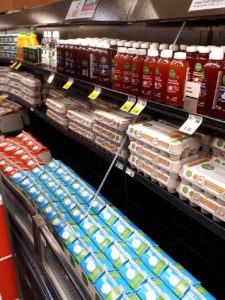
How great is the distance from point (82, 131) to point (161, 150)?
0.87 meters

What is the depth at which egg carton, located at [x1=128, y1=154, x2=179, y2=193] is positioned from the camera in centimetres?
135

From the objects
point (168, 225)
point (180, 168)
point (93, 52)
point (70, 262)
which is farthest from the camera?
point (168, 225)

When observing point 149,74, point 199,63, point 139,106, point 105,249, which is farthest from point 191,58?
point 105,249

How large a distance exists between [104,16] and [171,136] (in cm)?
101

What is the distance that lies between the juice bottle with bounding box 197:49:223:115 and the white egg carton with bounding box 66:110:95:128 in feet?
3.28

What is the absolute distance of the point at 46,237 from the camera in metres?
1.59

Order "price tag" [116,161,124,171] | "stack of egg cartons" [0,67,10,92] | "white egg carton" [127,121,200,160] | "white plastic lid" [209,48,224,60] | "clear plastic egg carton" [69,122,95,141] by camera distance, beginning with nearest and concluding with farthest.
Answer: "white plastic lid" [209,48,224,60] → "white egg carton" [127,121,200,160] → "price tag" [116,161,124,171] → "clear plastic egg carton" [69,122,95,141] → "stack of egg cartons" [0,67,10,92]

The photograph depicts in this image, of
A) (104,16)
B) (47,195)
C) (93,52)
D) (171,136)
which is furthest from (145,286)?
(104,16)

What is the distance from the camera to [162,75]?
51.6 inches

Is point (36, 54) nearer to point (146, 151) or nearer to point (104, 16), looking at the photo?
point (104, 16)

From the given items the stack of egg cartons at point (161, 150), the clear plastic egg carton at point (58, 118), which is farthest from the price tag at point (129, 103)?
the clear plastic egg carton at point (58, 118)

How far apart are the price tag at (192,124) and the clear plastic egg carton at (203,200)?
26cm

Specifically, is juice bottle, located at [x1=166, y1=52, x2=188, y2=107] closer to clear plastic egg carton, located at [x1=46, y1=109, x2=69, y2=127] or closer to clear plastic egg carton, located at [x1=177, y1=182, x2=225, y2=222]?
clear plastic egg carton, located at [x1=177, y1=182, x2=225, y2=222]

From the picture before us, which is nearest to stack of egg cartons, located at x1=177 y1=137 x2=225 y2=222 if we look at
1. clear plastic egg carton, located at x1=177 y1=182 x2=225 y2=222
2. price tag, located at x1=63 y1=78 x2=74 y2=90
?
clear plastic egg carton, located at x1=177 y1=182 x2=225 y2=222
